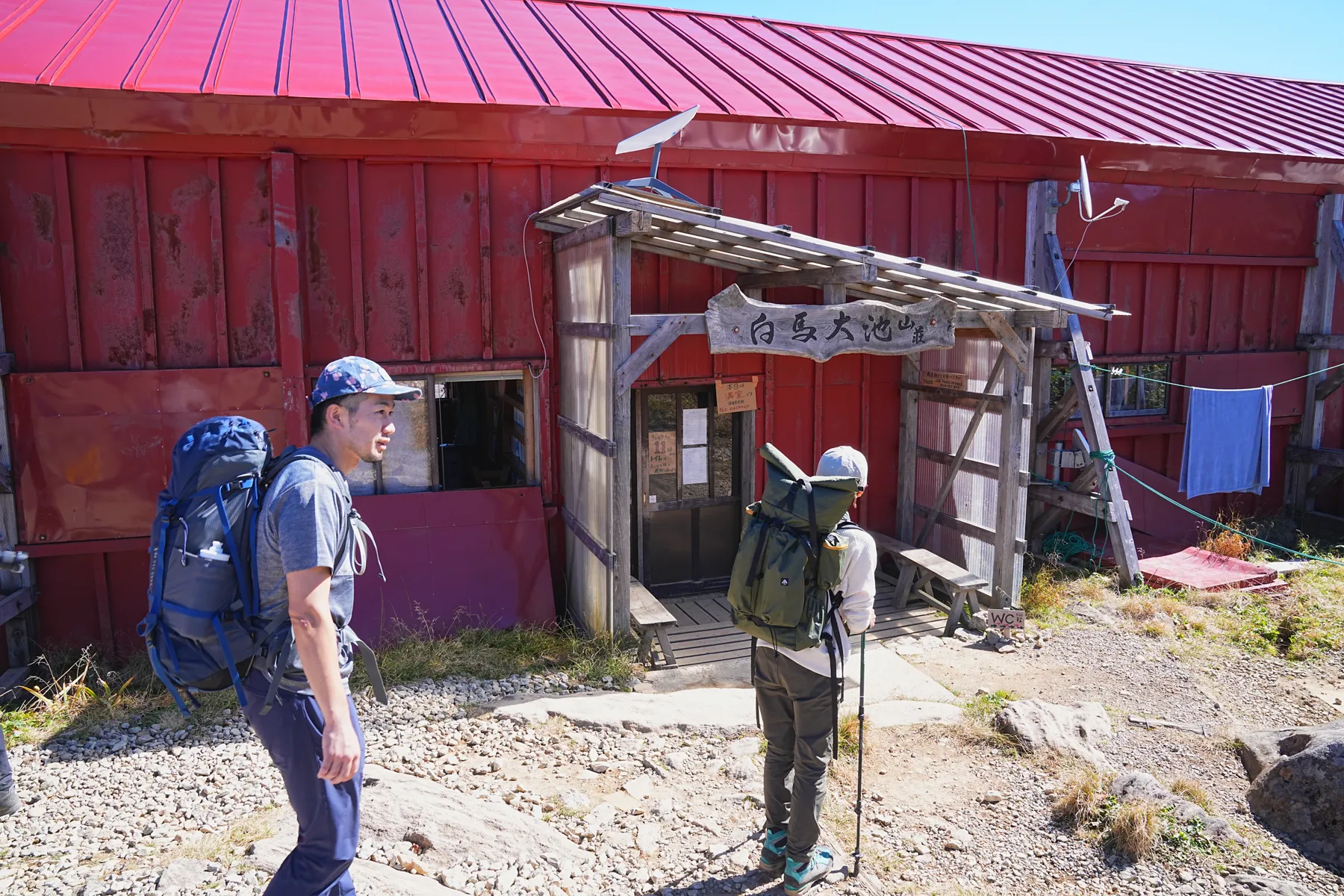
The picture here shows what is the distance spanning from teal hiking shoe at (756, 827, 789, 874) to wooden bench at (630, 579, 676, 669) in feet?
8.60

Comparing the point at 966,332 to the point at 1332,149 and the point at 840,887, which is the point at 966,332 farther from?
the point at 1332,149

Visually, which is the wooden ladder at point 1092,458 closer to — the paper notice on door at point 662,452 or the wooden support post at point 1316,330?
the wooden support post at point 1316,330

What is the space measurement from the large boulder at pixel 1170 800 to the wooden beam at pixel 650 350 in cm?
393

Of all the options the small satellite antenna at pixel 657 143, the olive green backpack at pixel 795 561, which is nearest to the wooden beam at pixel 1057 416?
the small satellite antenna at pixel 657 143

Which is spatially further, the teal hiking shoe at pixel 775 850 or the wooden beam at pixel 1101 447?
the wooden beam at pixel 1101 447

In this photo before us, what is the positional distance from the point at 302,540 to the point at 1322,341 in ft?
40.0

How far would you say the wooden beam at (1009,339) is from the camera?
24.8ft

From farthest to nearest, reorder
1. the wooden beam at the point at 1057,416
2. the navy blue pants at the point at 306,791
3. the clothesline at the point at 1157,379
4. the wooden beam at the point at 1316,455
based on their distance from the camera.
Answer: the wooden beam at the point at 1316,455 → the clothesline at the point at 1157,379 → the wooden beam at the point at 1057,416 → the navy blue pants at the point at 306,791

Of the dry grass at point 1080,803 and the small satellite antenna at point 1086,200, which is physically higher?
the small satellite antenna at point 1086,200

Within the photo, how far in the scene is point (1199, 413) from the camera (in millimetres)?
9789

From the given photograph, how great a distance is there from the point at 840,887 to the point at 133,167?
692 cm

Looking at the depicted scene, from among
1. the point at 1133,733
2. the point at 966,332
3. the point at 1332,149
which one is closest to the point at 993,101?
the point at 966,332

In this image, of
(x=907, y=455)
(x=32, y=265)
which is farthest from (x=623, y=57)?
(x=32, y=265)

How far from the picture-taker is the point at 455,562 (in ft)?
24.9
